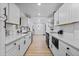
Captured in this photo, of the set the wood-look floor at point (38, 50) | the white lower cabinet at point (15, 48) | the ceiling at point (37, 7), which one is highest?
the ceiling at point (37, 7)

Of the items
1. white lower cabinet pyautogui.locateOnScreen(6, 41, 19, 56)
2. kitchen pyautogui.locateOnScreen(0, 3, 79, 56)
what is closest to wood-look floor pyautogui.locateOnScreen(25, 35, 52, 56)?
kitchen pyautogui.locateOnScreen(0, 3, 79, 56)

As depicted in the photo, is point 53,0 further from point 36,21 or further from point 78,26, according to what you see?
point 36,21

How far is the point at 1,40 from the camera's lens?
122cm

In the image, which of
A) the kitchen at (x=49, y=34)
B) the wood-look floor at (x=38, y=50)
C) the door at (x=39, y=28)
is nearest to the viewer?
the kitchen at (x=49, y=34)

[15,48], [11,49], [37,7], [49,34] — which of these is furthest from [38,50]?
[11,49]

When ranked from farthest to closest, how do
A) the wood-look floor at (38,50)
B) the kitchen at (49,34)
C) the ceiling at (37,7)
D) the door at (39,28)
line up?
the door at (39,28)
the ceiling at (37,7)
the wood-look floor at (38,50)
the kitchen at (49,34)

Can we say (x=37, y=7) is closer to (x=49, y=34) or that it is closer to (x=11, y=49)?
(x=49, y=34)

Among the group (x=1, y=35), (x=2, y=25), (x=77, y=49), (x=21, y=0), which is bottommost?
(x=77, y=49)

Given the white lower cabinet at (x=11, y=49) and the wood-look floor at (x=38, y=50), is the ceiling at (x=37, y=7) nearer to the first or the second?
the wood-look floor at (x=38, y=50)

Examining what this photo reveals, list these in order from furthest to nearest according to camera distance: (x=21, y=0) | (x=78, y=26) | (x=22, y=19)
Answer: (x=22, y=19) < (x=78, y=26) < (x=21, y=0)

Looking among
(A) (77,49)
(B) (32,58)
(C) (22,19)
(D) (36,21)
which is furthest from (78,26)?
(D) (36,21)

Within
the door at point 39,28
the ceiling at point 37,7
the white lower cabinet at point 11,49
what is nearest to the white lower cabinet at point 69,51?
the white lower cabinet at point 11,49

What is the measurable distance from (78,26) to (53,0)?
151 cm

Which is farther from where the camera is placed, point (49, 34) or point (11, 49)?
point (49, 34)
